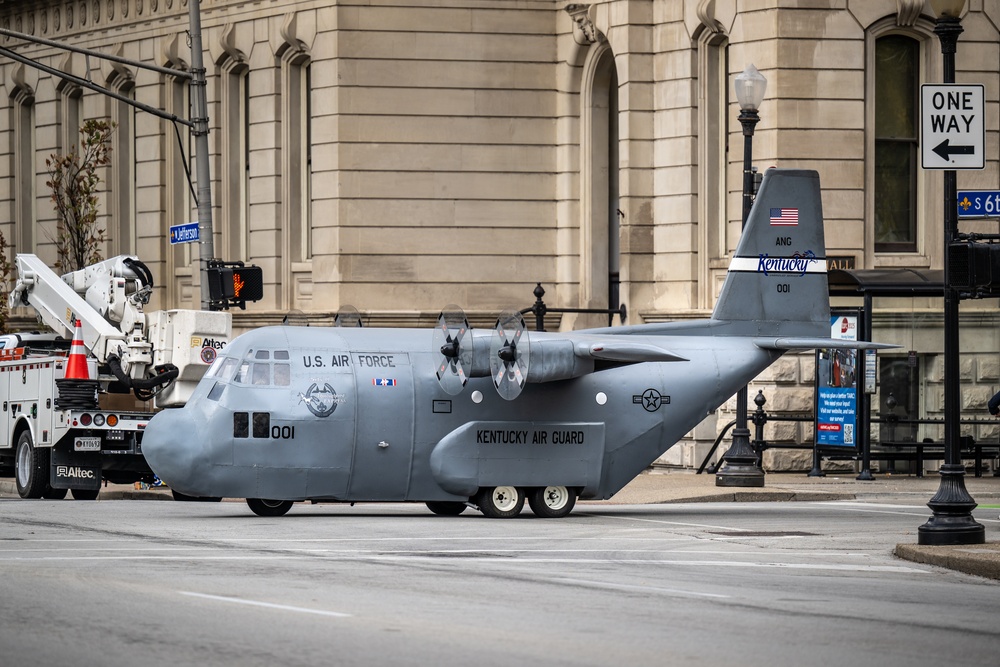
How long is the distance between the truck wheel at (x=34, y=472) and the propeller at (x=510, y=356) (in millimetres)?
7819

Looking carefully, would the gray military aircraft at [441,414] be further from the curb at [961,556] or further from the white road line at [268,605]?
the white road line at [268,605]

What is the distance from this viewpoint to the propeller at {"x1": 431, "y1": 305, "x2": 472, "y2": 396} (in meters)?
23.1

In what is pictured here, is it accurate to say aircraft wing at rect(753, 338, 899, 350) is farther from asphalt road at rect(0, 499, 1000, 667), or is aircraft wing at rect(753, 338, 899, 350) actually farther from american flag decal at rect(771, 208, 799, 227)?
asphalt road at rect(0, 499, 1000, 667)

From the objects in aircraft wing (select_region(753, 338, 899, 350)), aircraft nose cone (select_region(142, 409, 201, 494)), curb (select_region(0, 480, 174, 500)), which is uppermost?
aircraft wing (select_region(753, 338, 899, 350))

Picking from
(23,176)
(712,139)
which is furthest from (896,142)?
(23,176)

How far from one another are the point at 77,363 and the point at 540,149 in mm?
13672

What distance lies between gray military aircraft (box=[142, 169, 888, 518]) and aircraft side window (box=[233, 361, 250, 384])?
17mm

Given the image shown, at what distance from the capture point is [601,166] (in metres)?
38.4

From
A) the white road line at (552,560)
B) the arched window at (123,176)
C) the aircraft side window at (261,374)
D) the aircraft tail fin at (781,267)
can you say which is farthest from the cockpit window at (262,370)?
the arched window at (123,176)

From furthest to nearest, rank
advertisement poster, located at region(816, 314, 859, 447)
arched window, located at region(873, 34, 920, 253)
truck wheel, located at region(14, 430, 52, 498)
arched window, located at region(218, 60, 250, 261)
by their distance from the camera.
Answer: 1. arched window, located at region(218, 60, 250, 261)
2. arched window, located at region(873, 34, 920, 253)
3. advertisement poster, located at region(816, 314, 859, 447)
4. truck wheel, located at region(14, 430, 52, 498)

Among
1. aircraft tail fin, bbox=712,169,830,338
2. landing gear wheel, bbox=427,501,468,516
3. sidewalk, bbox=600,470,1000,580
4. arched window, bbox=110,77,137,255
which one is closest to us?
landing gear wheel, bbox=427,501,468,516

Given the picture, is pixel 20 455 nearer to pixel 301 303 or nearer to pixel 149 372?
pixel 149 372

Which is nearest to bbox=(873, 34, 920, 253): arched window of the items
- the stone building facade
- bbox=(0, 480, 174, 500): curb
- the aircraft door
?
the stone building facade

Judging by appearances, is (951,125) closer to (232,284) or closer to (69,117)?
(232,284)
